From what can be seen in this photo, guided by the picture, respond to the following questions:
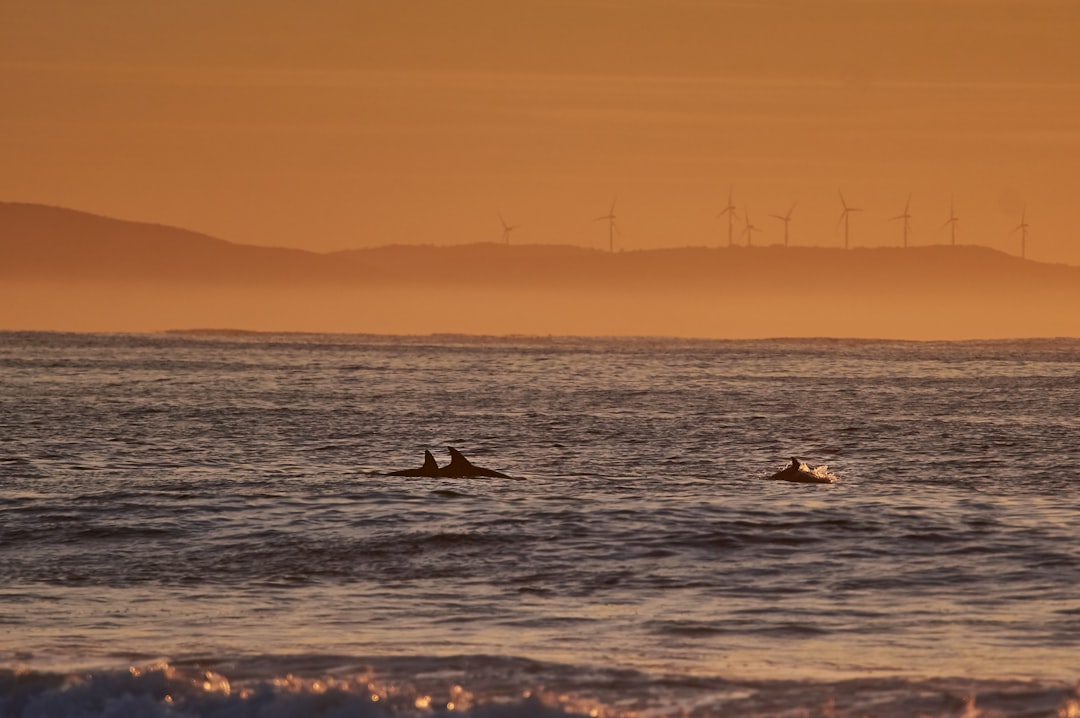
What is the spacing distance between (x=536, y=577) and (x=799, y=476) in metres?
17.4

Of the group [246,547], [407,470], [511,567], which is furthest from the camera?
[407,470]

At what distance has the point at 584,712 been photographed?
19.9m

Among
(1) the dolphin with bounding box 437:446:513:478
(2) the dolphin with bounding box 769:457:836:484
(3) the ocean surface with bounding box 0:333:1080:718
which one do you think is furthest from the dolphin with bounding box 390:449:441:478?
(2) the dolphin with bounding box 769:457:836:484

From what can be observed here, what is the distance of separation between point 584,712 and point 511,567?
9.97 metres

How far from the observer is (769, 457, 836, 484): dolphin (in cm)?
4447

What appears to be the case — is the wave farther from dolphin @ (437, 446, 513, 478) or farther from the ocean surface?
dolphin @ (437, 446, 513, 478)

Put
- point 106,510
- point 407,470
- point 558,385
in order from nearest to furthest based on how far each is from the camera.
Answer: point 106,510 < point 407,470 < point 558,385

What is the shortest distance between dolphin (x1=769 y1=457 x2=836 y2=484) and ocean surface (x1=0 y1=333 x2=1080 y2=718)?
543 millimetres

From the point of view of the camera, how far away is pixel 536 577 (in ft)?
94.5

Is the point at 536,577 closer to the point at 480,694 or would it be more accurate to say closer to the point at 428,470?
the point at 480,694

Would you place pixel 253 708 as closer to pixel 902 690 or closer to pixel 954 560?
pixel 902 690

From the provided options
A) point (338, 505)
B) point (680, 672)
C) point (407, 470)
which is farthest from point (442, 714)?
point (407, 470)

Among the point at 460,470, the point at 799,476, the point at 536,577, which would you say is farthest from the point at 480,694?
the point at 799,476

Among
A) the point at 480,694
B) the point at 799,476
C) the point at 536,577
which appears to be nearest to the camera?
the point at 480,694
